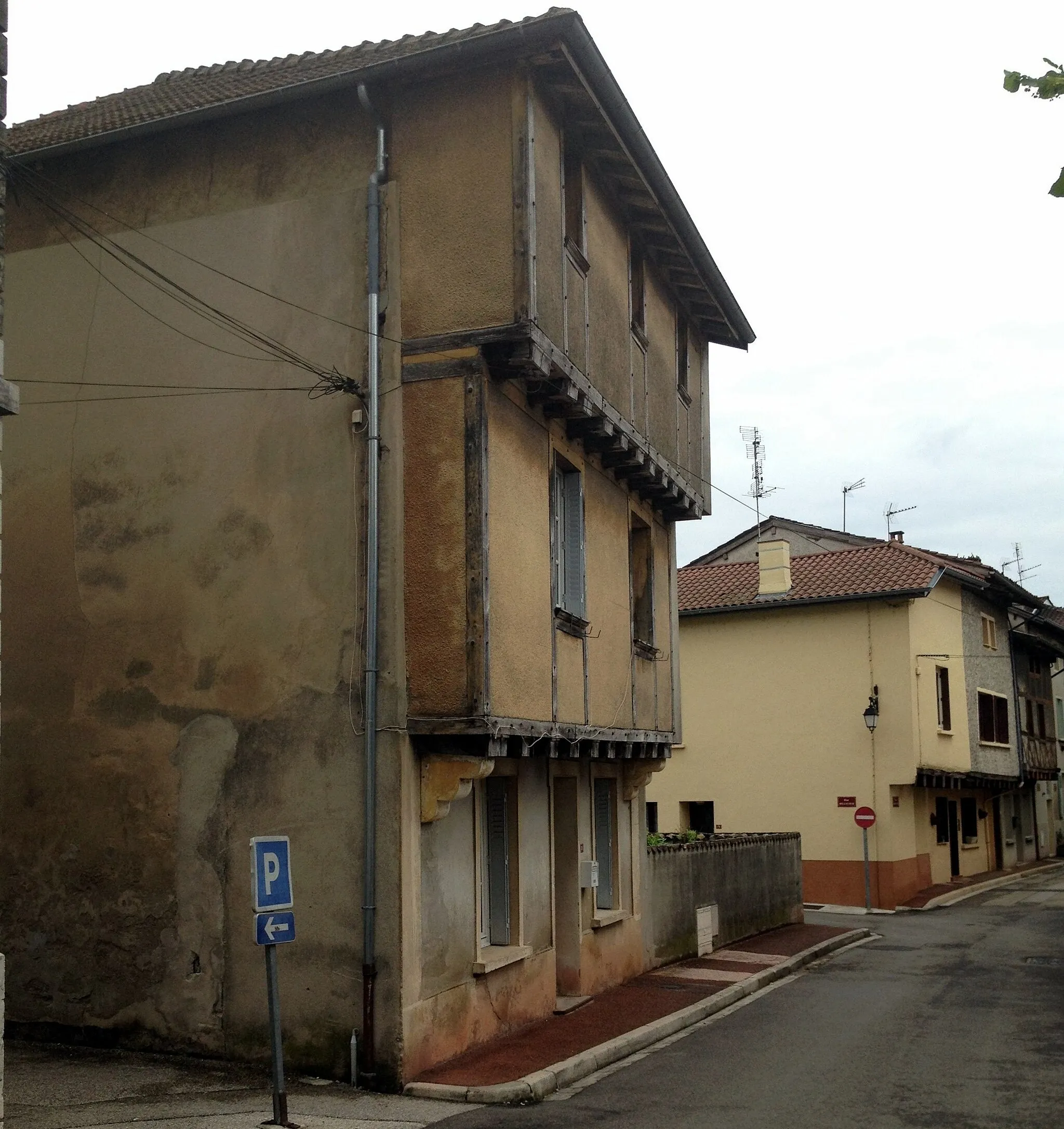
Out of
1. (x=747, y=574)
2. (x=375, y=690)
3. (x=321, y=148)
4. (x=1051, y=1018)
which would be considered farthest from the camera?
(x=747, y=574)

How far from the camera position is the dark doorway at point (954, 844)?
34.8m

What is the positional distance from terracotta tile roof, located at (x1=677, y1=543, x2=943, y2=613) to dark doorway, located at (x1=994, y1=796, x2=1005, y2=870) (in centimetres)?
953

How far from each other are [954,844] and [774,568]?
9.50m

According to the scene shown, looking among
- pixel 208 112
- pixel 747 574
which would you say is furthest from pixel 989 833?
pixel 208 112

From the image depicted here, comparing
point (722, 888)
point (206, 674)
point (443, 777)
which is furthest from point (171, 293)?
point (722, 888)

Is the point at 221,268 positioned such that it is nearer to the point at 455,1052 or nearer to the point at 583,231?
the point at 583,231

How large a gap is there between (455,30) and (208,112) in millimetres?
2279

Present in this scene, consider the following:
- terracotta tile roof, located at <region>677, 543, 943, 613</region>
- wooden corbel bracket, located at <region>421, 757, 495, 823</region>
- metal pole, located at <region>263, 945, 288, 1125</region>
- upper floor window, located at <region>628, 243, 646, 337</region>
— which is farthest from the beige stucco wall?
terracotta tile roof, located at <region>677, 543, 943, 613</region>

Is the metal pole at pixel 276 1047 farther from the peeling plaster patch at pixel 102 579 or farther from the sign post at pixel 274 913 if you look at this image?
the peeling plaster patch at pixel 102 579

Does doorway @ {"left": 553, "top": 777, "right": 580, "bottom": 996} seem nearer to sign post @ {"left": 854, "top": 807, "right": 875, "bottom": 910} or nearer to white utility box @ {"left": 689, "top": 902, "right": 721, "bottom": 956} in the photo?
white utility box @ {"left": 689, "top": 902, "right": 721, "bottom": 956}

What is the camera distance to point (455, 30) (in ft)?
39.2

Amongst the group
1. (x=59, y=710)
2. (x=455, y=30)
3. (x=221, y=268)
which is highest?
(x=455, y=30)

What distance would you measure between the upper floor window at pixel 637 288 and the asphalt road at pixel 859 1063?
7.52 m

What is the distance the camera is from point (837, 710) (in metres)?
30.3
